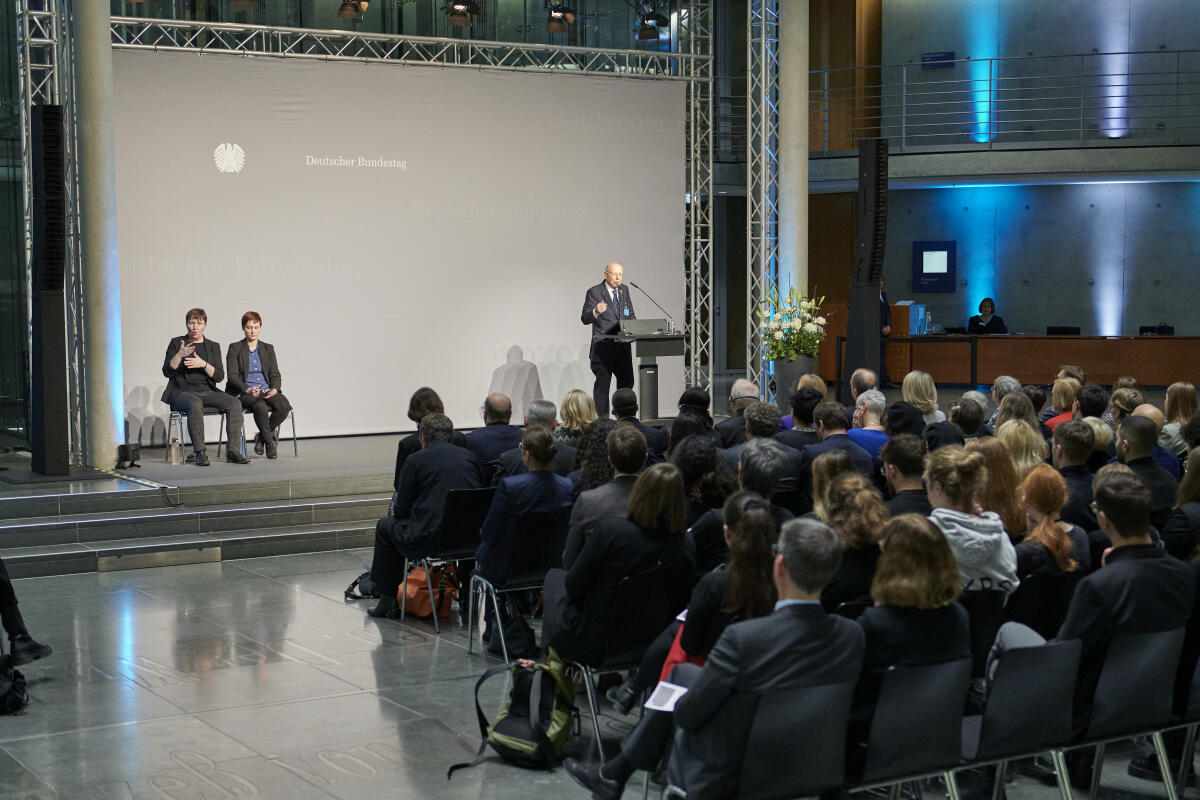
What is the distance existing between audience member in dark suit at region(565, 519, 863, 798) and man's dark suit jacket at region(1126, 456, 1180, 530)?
2.53 metres

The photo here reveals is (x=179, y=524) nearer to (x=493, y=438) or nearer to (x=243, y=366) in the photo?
(x=243, y=366)

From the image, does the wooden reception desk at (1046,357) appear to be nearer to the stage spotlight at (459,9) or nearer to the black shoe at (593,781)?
the stage spotlight at (459,9)

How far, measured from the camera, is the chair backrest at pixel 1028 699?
3.67m

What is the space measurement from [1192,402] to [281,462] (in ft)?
22.8

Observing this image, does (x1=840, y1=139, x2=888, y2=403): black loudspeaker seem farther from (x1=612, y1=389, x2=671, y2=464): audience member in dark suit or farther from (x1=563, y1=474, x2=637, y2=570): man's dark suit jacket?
(x1=563, y1=474, x2=637, y2=570): man's dark suit jacket

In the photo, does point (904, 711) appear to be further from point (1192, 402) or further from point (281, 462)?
point (281, 462)

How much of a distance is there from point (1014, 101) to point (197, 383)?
12105 mm

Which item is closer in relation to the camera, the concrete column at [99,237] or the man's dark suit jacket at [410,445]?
the man's dark suit jacket at [410,445]

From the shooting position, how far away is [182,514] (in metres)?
8.88

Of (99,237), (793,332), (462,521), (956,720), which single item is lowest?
(956,720)

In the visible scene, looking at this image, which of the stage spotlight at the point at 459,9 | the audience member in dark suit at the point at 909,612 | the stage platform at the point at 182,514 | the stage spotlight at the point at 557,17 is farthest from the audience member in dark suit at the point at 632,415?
the stage spotlight at the point at 557,17

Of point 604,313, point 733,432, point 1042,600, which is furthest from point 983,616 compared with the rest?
point 604,313

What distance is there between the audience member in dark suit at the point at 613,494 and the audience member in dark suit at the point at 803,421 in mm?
1887

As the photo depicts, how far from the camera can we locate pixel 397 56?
13781mm
